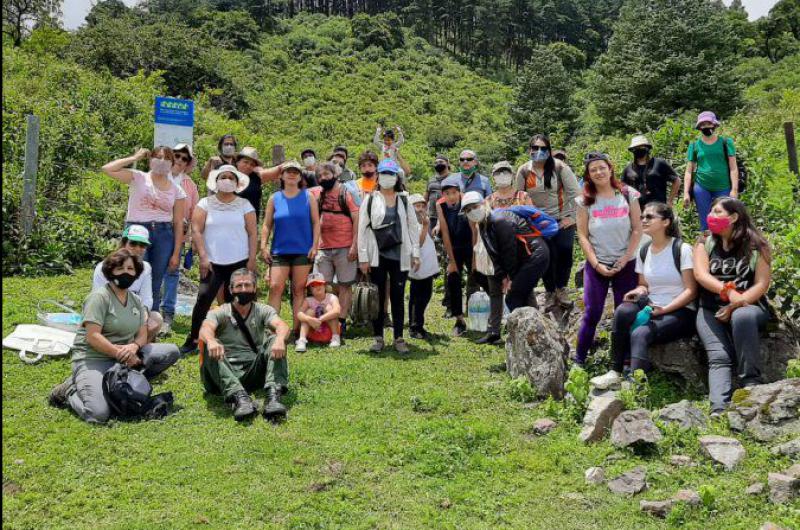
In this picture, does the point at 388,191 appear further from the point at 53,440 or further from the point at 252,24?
the point at 252,24

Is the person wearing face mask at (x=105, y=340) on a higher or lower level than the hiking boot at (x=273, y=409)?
higher

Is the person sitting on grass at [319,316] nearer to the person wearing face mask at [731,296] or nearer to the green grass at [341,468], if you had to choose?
the green grass at [341,468]

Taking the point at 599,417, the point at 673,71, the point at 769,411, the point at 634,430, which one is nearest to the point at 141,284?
the point at 599,417

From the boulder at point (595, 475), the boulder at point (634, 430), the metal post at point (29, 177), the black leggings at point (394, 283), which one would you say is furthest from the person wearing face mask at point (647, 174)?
the metal post at point (29, 177)

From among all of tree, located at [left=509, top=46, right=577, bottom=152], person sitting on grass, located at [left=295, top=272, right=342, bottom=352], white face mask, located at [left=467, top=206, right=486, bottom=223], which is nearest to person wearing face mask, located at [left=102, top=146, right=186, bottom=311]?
person sitting on grass, located at [left=295, top=272, right=342, bottom=352]

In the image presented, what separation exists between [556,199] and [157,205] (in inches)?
172

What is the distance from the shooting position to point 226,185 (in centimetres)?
684

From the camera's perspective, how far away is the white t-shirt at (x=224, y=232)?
6816 mm

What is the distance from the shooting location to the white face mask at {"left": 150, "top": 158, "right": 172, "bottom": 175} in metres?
7.13

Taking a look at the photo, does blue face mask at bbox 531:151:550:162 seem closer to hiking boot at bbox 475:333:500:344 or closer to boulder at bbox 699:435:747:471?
hiking boot at bbox 475:333:500:344

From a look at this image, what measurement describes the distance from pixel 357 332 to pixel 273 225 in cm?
184

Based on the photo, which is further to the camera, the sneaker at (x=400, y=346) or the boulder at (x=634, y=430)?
the sneaker at (x=400, y=346)

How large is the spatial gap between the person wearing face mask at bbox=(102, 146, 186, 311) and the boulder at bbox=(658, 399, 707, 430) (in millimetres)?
5209

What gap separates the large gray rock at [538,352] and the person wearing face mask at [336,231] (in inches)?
93.8
